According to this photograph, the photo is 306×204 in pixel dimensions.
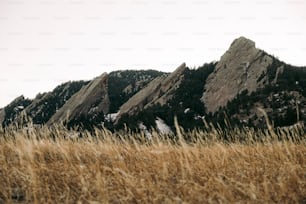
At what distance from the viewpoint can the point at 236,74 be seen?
214 ft

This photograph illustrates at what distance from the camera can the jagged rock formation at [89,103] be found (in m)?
61.0

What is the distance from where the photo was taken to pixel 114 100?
80.6 meters

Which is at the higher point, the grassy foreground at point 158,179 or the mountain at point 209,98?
the grassy foreground at point 158,179

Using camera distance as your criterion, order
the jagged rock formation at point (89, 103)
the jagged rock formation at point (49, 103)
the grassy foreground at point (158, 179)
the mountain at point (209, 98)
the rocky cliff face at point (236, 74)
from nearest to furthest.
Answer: the grassy foreground at point (158, 179) → the mountain at point (209, 98) → the rocky cliff face at point (236, 74) → the jagged rock formation at point (89, 103) → the jagged rock formation at point (49, 103)

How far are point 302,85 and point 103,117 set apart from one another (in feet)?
109

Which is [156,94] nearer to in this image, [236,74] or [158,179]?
[236,74]

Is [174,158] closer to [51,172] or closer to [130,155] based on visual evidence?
[130,155]

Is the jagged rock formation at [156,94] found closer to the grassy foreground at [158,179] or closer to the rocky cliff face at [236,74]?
the rocky cliff face at [236,74]

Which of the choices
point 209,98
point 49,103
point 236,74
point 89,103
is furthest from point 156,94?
point 49,103

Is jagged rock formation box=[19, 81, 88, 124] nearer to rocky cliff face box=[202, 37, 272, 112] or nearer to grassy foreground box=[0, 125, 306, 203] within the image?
rocky cliff face box=[202, 37, 272, 112]

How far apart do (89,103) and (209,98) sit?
21918 mm

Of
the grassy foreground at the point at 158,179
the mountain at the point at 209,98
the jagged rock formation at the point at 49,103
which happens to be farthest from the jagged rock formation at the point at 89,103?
the grassy foreground at the point at 158,179

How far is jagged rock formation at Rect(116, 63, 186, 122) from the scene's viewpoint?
64.4 meters

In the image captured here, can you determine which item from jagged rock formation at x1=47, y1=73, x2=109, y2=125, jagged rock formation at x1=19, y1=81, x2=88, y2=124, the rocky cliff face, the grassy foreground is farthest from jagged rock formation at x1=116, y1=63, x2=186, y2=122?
the grassy foreground
